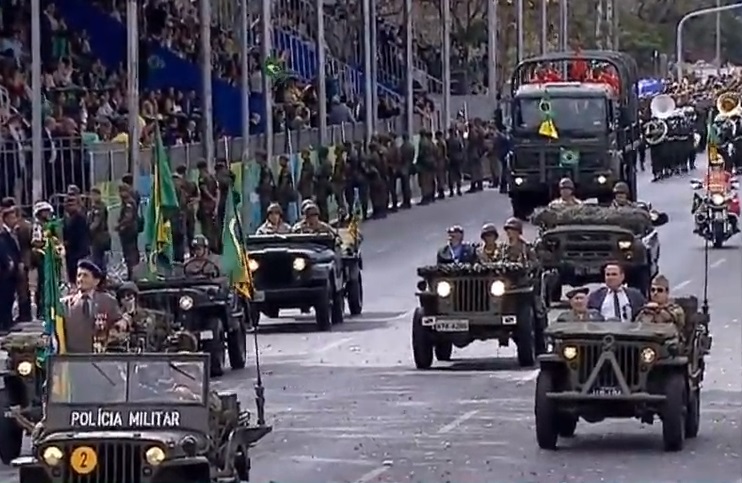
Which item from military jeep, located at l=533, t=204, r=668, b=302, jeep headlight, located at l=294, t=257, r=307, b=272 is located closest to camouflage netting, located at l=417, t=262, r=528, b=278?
jeep headlight, located at l=294, t=257, r=307, b=272

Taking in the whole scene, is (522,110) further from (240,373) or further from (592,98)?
(240,373)

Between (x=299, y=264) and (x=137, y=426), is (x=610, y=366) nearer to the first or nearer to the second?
(x=137, y=426)

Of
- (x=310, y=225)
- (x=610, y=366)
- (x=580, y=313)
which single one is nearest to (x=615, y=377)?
(x=610, y=366)

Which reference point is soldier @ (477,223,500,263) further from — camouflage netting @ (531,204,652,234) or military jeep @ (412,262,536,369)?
camouflage netting @ (531,204,652,234)

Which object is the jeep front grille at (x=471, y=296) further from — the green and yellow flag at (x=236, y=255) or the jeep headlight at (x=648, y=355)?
the green and yellow flag at (x=236, y=255)

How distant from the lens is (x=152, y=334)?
19.8 meters

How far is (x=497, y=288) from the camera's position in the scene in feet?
87.2

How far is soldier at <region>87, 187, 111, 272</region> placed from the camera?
34094mm

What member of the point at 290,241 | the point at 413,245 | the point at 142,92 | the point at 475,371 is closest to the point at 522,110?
the point at 413,245

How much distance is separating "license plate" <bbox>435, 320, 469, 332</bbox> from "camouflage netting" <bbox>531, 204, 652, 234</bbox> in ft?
24.8

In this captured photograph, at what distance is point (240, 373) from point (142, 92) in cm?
1946

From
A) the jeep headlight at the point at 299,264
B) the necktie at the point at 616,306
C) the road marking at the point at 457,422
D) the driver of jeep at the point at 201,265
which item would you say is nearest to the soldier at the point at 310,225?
the jeep headlight at the point at 299,264

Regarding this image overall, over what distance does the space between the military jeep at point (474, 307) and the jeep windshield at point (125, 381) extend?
10.9 m

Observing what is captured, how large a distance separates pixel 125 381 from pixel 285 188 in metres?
31.0
